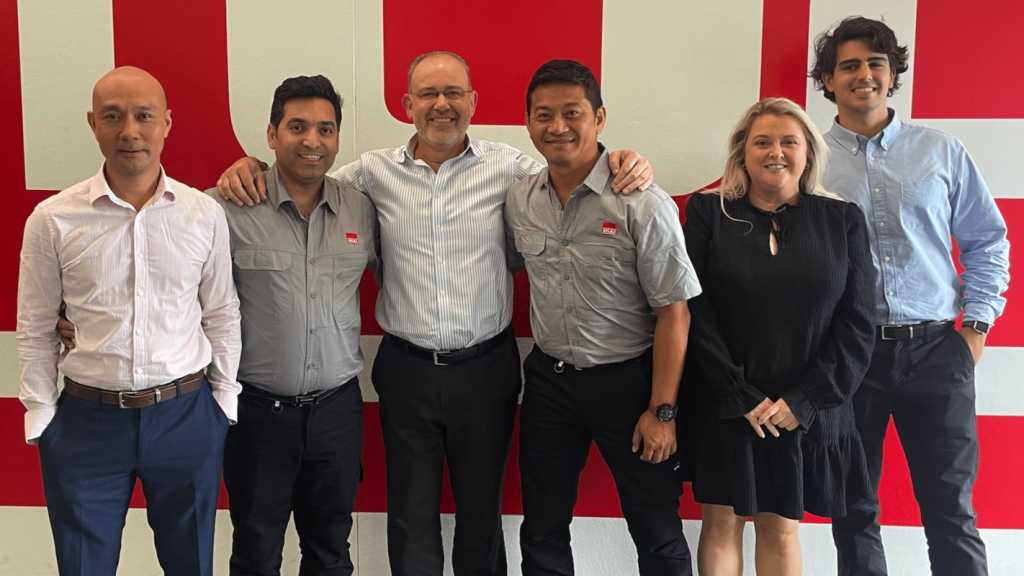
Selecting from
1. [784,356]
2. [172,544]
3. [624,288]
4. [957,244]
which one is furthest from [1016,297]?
[172,544]

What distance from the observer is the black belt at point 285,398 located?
1.84 metres

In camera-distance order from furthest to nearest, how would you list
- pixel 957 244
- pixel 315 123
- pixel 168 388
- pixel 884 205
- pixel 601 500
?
pixel 601 500, pixel 957 244, pixel 884 205, pixel 315 123, pixel 168 388

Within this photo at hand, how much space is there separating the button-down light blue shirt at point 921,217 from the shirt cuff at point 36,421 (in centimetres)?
192

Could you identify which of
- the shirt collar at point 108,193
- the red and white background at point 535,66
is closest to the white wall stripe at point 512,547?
the red and white background at point 535,66

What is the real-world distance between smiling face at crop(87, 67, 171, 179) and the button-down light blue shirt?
1.62 metres

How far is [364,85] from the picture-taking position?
2240mm

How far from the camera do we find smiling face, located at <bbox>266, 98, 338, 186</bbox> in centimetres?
180

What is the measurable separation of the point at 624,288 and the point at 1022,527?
58.9 inches

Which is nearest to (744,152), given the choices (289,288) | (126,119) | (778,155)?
(778,155)

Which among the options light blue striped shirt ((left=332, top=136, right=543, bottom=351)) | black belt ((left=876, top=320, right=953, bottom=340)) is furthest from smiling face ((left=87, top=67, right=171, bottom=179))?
black belt ((left=876, top=320, right=953, bottom=340))

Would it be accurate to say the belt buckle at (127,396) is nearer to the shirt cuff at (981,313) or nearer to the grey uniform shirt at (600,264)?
the grey uniform shirt at (600,264)

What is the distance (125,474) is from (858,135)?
192cm

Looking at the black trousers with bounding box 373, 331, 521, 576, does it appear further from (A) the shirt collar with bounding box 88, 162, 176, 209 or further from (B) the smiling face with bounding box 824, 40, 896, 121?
(B) the smiling face with bounding box 824, 40, 896, 121

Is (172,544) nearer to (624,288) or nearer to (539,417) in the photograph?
(539,417)
